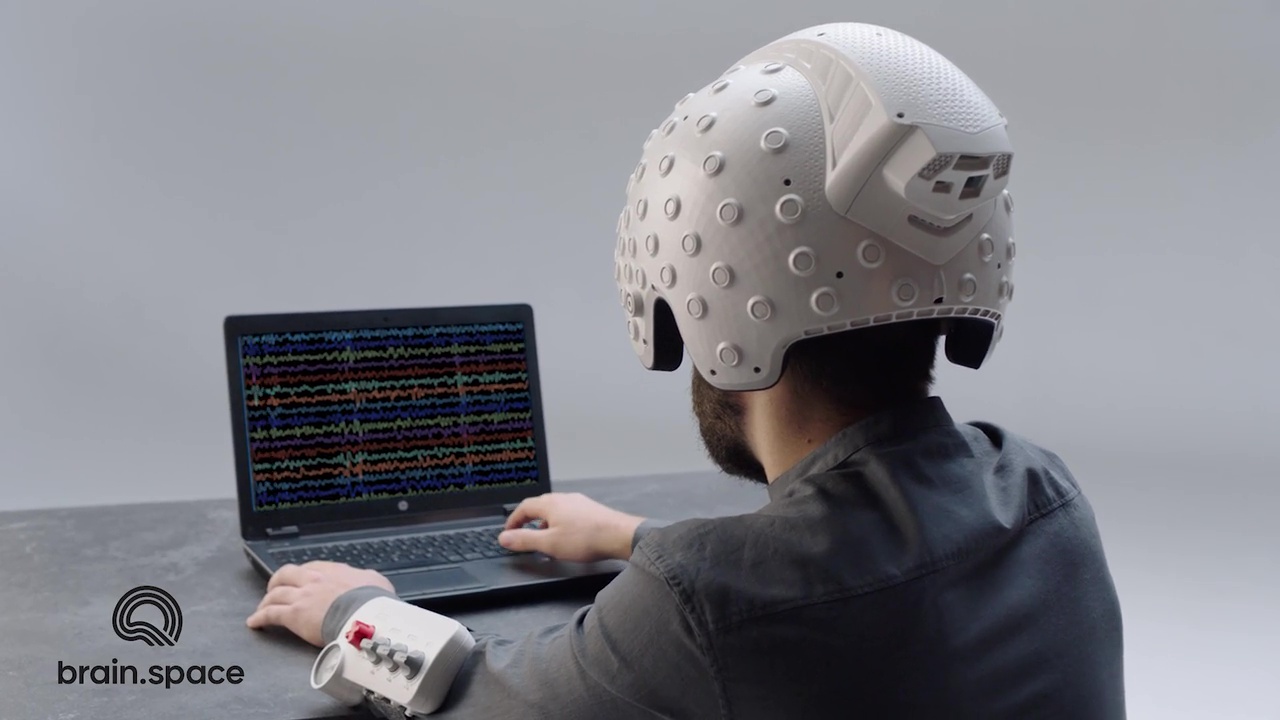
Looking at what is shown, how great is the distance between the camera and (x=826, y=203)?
1.09 m

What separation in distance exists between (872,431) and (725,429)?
0.17 meters

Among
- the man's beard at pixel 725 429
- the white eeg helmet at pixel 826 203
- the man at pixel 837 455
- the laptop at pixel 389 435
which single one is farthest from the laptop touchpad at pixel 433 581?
the white eeg helmet at pixel 826 203

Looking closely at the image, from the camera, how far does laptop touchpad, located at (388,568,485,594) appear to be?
4.93ft

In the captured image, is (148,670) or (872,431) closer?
(872,431)

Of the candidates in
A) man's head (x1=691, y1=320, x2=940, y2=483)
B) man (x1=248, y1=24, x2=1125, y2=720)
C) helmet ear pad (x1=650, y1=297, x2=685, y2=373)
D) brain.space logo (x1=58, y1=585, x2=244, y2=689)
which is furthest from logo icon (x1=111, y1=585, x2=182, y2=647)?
man's head (x1=691, y1=320, x2=940, y2=483)

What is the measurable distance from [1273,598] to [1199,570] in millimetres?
201

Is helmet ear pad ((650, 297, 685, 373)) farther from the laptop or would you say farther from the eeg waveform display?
the eeg waveform display

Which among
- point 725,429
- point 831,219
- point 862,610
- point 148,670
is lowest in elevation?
point 148,670

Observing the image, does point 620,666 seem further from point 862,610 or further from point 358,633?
point 358,633

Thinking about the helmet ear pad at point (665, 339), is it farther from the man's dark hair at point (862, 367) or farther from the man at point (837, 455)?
the man's dark hair at point (862, 367)

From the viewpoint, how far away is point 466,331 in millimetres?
1878

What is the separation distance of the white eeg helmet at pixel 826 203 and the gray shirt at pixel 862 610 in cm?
12

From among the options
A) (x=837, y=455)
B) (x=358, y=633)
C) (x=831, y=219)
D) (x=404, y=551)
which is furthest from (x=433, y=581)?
(x=831, y=219)

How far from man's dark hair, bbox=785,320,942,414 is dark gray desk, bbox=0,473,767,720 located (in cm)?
50
